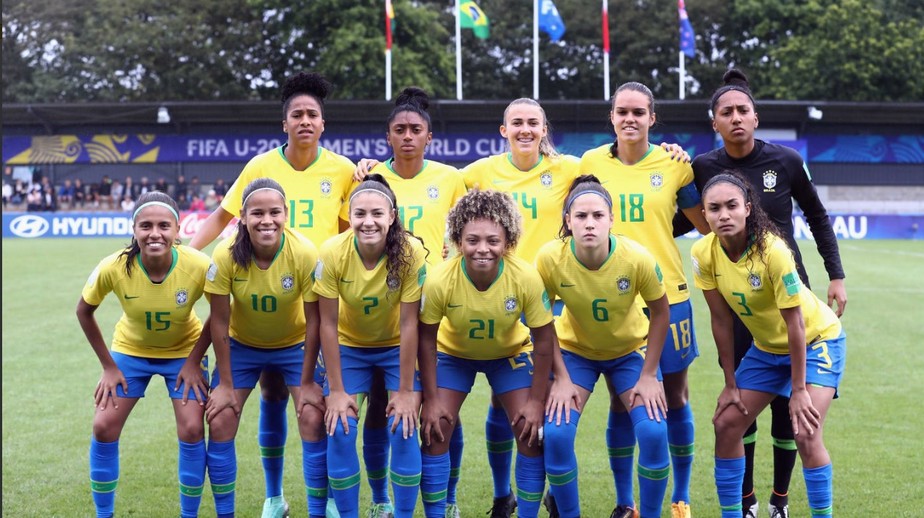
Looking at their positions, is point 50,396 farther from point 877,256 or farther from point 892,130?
point 892,130

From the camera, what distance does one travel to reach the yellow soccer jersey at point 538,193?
526cm

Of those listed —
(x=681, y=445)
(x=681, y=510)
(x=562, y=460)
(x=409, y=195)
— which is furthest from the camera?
(x=409, y=195)

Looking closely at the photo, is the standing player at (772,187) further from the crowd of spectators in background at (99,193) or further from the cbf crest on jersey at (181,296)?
the crowd of spectators in background at (99,193)

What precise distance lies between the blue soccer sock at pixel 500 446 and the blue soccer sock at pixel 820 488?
158 cm

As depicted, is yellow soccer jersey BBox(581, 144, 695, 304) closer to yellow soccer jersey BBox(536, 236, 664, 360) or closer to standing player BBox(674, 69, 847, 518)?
standing player BBox(674, 69, 847, 518)

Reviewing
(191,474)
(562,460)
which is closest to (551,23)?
(562,460)

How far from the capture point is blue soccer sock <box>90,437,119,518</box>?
4824mm

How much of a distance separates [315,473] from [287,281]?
3.21 ft

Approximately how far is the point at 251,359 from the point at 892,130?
Answer: 35488 millimetres

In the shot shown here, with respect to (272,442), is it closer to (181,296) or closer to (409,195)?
(181,296)

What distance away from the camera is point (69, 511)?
5387mm

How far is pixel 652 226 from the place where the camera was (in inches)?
201

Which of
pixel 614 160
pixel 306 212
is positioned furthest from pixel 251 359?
pixel 614 160

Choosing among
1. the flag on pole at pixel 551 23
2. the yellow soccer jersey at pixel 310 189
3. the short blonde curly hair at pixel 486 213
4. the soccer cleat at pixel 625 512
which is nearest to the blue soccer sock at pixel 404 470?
the short blonde curly hair at pixel 486 213
